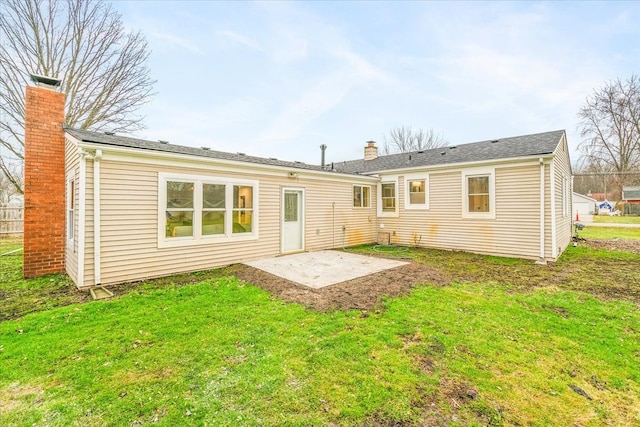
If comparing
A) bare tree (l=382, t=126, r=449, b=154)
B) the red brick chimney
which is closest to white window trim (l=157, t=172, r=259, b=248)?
the red brick chimney

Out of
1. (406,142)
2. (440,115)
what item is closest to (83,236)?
(440,115)

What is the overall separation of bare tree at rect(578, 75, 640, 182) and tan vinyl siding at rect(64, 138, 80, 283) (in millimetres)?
33028

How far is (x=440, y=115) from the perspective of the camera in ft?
72.1

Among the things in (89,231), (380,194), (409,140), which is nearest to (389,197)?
(380,194)

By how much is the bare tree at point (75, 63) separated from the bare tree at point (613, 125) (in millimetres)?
33161

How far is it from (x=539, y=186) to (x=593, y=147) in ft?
77.8

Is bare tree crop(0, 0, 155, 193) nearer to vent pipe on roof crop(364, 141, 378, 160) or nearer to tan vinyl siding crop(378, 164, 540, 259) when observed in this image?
vent pipe on roof crop(364, 141, 378, 160)

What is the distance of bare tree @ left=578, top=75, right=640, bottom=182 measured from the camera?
72.2ft

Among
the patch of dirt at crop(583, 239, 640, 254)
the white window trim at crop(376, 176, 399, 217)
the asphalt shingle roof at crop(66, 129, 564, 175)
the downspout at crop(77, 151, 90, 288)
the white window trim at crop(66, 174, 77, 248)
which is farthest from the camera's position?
the white window trim at crop(376, 176, 399, 217)

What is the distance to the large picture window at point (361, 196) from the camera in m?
10.9

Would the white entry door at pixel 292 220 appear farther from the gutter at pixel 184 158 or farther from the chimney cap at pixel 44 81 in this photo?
the chimney cap at pixel 44 81

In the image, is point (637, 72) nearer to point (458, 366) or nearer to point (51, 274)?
point (458, 366)

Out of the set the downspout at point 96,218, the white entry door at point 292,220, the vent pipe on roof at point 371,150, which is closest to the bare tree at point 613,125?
the vent pipe on roof at point 371,150

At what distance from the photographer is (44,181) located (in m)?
6.26
